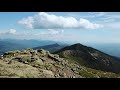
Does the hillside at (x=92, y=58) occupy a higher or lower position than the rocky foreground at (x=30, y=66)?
lower

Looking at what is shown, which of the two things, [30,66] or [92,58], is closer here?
[30,66]

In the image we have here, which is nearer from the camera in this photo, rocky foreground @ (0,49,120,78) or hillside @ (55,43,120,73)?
rocky foreground @ (0,49,120,78)

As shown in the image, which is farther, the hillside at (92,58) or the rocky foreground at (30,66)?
the hillside at (92,58)

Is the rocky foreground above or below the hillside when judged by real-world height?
above

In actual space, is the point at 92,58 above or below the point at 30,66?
below
